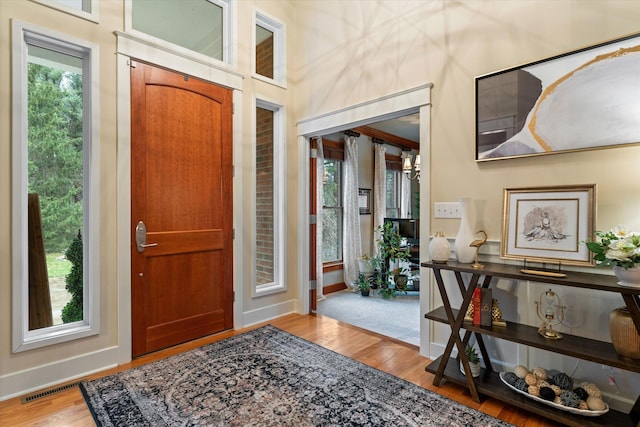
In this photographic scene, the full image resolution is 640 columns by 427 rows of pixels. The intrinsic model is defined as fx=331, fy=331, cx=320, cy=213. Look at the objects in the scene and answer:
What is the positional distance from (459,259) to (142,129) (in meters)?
2.63

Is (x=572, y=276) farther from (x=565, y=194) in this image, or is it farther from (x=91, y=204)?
(x=91, y=204)

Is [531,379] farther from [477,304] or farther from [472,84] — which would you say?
[472,84]

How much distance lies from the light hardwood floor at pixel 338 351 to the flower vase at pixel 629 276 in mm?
895

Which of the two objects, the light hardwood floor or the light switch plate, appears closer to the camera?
the light hardwood floor

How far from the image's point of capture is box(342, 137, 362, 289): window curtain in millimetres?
5242

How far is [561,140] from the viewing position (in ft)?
6.71

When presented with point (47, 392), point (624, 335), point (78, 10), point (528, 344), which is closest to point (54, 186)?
point (78, 10)

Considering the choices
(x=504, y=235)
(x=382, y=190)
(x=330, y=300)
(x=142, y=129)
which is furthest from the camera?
(x=382, y=190)

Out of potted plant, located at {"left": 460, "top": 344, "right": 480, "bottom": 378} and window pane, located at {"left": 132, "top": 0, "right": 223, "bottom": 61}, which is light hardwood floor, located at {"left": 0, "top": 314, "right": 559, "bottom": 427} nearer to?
potted plant, located at {"left": 460, "top": 344, "right": 480, "bottom": 378}

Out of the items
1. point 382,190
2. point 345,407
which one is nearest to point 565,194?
point 345,407

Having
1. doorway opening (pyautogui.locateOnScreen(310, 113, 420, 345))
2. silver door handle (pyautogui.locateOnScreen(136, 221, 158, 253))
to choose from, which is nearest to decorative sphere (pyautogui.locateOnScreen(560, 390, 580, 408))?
doorway opening (pyautogui.locateOnScreen(310, 113, 420, 345))

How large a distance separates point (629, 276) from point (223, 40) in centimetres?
356

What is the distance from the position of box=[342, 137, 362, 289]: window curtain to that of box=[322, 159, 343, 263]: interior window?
11 centimetres

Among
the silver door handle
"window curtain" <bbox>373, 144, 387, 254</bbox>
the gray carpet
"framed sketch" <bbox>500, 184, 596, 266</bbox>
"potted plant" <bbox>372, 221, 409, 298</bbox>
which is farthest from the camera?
"window curtain" <bbox>373, 144, 387, 254</bbox>
